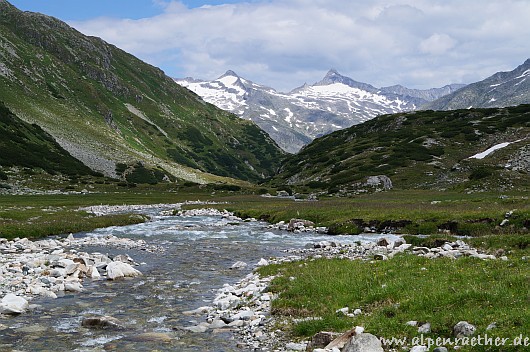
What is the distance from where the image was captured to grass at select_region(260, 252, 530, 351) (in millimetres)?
11453

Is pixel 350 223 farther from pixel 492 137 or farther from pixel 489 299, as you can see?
pixel 492 137

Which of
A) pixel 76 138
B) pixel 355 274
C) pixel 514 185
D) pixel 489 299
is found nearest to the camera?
pixel 489 299

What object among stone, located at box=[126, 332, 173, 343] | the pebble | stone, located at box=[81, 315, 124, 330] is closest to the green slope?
the pebble

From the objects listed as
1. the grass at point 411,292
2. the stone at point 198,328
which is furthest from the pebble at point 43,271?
the grass at point 411,292

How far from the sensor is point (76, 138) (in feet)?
541

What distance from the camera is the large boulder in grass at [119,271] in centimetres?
2259

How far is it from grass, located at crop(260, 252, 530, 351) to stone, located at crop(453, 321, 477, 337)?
0.16 metres

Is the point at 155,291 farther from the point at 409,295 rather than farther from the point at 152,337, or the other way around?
the point at 409,295

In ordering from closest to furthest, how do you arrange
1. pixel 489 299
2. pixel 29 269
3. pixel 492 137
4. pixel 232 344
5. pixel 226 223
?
1. pixel 489 299
2. pixel 232 344
3. pixel 29 269
4. pixel 226 223
5. pixel 492 137

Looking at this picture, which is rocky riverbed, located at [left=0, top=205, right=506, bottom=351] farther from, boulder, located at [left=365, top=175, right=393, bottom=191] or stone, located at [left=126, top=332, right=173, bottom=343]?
boulder, located at [left=365, top=175, right=393, bottom=191]

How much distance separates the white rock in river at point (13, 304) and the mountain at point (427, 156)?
69048mm

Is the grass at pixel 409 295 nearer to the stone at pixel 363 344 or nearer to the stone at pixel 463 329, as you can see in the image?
the stone at pixel 463 329

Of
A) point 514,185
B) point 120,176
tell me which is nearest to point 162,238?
point 514,185

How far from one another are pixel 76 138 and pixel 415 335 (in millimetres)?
172299
